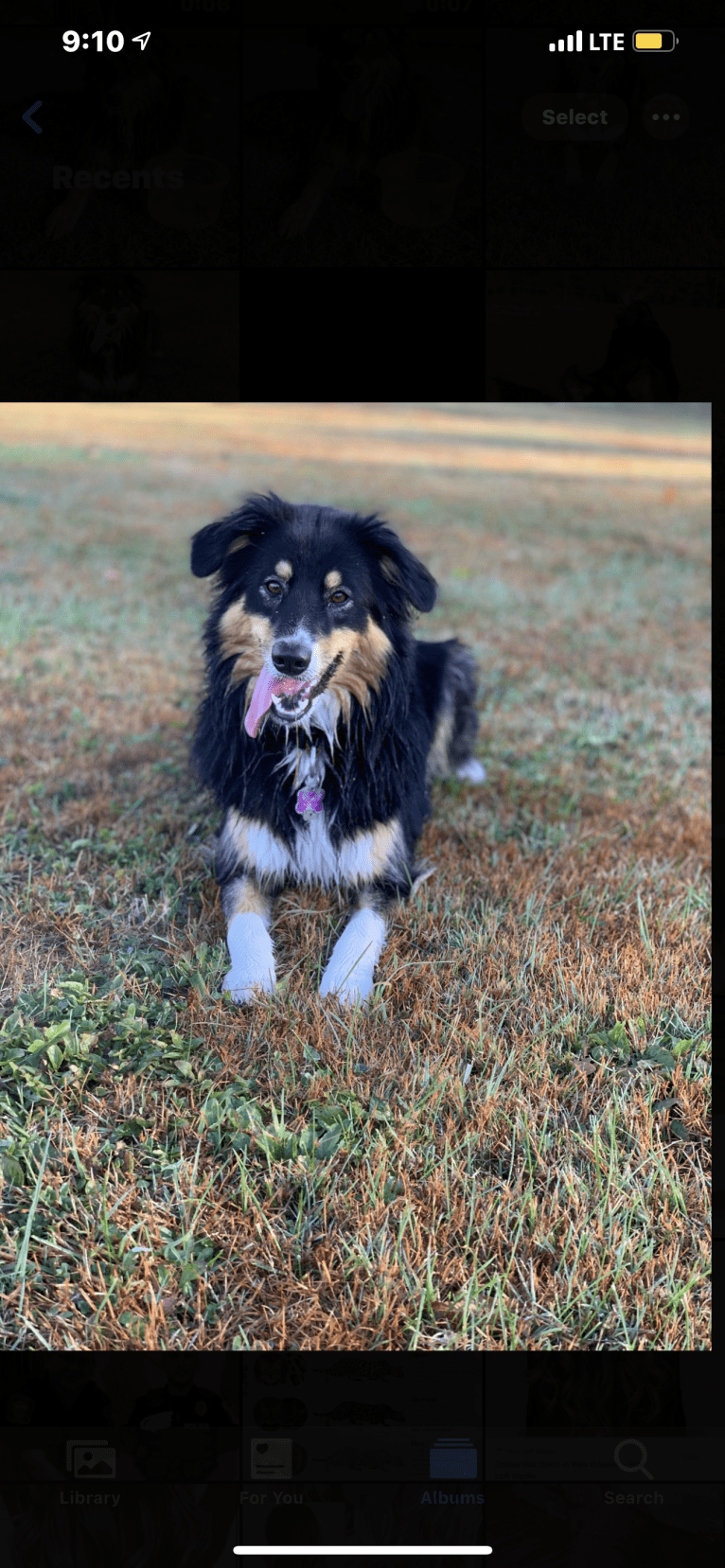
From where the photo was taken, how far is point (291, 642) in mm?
3518

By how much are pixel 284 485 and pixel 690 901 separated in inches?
359

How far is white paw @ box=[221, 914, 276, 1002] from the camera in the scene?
11.0 ft
